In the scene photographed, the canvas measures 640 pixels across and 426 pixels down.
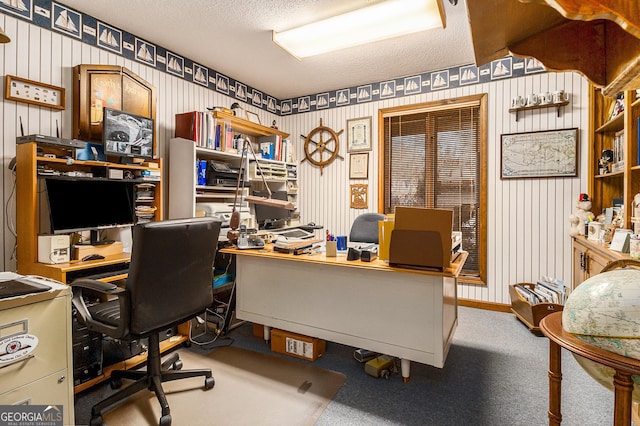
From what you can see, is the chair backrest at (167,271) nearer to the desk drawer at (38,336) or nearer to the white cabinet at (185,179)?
the desk drawer at (38,336)

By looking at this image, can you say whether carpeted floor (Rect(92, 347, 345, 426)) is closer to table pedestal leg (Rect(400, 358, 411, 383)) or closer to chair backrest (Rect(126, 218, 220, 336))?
table pedestal leg (Rect(400, 358, 411, 383))

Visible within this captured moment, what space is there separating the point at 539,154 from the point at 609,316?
296cm

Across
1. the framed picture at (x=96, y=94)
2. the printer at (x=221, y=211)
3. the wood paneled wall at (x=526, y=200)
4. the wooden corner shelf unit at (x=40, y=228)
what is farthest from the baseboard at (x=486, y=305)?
the framed picture at (x=96, y=94)

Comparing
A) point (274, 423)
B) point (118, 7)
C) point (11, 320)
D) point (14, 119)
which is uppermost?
point (118, 7)

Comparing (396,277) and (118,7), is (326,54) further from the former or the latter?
(396,277)

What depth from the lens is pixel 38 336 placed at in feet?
4.50

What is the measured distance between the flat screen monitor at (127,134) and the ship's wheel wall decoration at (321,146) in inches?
89.5

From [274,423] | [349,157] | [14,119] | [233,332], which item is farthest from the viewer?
[349,157]

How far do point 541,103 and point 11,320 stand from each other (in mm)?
4214

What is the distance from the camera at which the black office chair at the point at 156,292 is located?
63.1 inches

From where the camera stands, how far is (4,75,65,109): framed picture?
2148 mm

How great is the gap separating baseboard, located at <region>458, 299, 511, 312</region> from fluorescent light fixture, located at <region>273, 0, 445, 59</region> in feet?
9.20

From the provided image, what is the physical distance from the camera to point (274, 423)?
5.54 feet

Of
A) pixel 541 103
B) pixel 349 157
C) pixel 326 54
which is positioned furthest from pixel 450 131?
pixel 326 54
